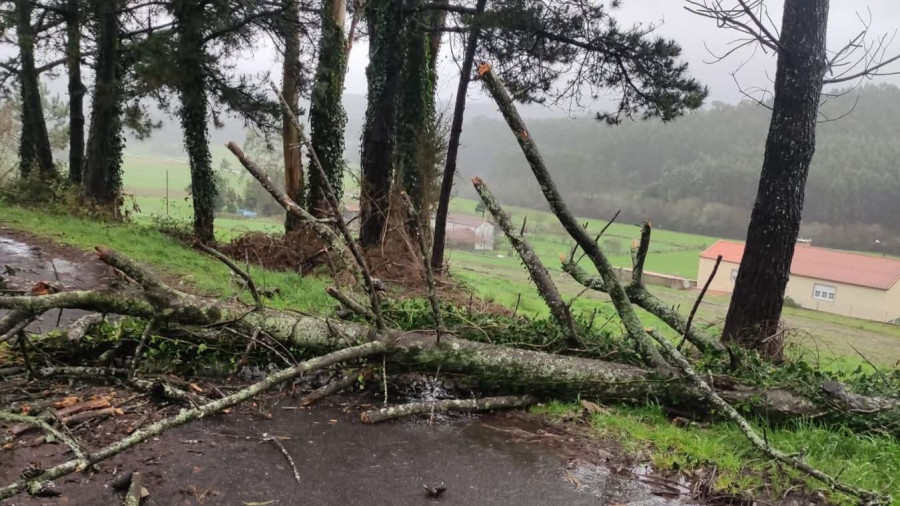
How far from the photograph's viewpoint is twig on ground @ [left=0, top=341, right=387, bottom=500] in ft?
7.32

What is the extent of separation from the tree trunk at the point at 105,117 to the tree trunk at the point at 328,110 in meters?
5.01

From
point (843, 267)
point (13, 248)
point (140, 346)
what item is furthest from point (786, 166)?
point (843, 267)

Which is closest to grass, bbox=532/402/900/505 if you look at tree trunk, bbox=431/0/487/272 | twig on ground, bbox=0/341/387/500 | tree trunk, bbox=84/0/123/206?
twig on ground, bbox=0/341/387/500

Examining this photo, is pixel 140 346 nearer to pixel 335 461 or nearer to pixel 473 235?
pixel 335 461

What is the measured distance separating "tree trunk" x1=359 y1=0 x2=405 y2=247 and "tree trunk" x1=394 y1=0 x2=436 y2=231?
0.65 m

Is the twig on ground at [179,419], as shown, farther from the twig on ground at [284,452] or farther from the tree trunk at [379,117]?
the tree trunk at [379,117]

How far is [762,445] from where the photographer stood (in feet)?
11.0

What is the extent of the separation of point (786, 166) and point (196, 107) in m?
12.0

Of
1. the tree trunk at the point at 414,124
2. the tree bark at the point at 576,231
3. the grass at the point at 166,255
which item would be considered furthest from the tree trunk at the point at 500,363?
the tree trunk at the point at 414,124

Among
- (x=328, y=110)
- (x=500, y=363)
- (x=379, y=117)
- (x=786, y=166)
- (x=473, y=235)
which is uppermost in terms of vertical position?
(x=328, y=110)

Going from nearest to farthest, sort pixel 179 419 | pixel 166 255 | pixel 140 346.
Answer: pixel 179 419 → pixel 140 346 → pixel 166 255

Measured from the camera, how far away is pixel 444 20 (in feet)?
40.7

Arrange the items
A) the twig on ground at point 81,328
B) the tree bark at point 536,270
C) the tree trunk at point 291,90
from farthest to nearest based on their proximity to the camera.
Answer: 1. the tree trunk at point 291,90
2. the tree bark at point 536,270
3. the twig on ground at point 81,328

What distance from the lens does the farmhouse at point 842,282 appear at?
26.9 m
